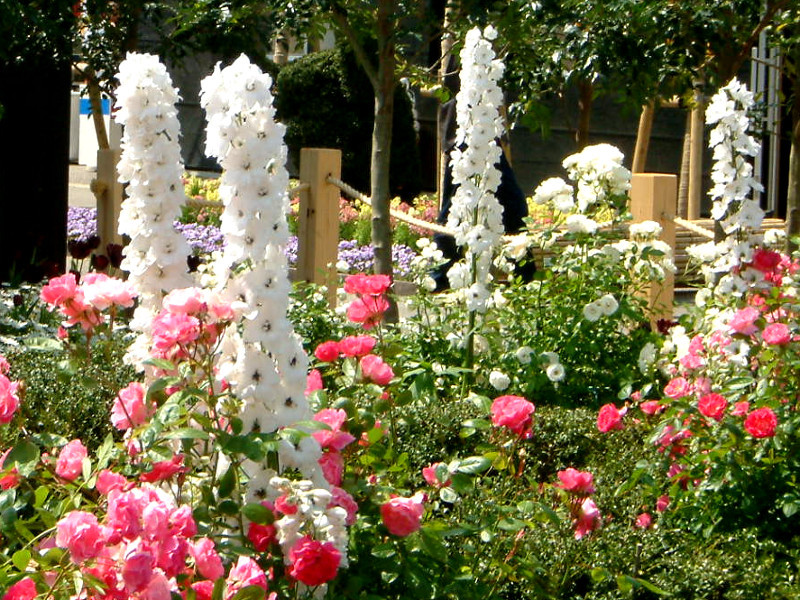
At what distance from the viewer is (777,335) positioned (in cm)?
332

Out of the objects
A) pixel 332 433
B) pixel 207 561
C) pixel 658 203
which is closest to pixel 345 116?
pixel 658 203

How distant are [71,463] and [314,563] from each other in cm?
58

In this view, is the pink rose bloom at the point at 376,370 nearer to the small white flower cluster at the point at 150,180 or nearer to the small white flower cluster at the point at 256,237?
the small white flower cluster at the point at 150,180

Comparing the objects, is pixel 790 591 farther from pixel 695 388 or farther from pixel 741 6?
pixel 741 6

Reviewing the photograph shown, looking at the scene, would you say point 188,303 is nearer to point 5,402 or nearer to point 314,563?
point 5,402

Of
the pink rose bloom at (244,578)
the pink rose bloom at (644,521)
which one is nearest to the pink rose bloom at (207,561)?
the pink rose bloom at (244,578)

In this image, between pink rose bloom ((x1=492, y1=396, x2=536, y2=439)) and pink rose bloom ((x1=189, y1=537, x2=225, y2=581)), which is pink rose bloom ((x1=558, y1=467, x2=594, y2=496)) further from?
pink rose bloom ((x1=189, y1=537, x2=225, y2=581))

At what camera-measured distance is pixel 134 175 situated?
279cm

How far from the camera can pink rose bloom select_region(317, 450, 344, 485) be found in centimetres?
247

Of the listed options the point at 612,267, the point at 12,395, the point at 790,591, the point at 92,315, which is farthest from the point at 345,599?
the point at 612,267

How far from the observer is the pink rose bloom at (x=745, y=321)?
3.42 metres

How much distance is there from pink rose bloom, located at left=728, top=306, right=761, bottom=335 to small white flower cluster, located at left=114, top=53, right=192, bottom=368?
4.61ft

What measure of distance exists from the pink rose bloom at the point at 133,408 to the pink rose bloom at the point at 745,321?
153 cm

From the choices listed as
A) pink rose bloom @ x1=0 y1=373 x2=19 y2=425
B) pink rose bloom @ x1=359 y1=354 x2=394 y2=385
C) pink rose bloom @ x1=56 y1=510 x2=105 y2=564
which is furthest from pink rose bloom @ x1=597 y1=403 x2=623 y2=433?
pink rose bloom @ x1=56 y1=510 x2=105 y2=564
